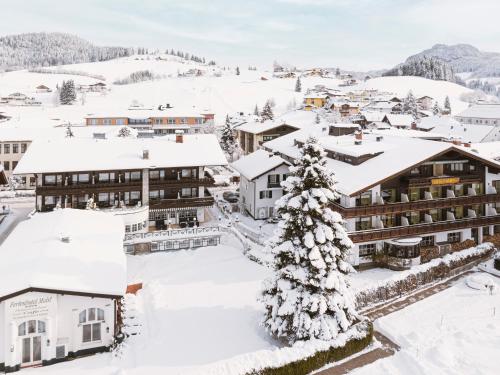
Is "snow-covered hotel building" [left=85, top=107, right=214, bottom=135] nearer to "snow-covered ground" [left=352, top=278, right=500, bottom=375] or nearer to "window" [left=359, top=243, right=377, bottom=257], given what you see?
"window" [left=359, top=243, right=377, bottom=257]

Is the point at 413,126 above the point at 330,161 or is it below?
above

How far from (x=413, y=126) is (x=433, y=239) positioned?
69226 millimetres

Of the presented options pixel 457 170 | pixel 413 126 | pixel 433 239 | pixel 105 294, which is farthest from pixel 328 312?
pixel 413 126

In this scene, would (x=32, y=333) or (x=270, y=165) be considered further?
(x=270, y=165)

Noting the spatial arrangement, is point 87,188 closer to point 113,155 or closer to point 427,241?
point 113,155

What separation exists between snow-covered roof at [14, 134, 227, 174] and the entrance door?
2203cm

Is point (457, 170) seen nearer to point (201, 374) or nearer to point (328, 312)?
point (328, 312)

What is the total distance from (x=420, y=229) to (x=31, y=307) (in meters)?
32.8

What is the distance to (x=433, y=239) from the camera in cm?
4275

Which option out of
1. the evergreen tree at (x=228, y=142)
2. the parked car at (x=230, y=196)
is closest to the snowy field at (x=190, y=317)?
the parked car at (x=230, y=196)

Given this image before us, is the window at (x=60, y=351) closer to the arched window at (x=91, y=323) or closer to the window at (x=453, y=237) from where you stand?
the arched window at (x=91, y=323)

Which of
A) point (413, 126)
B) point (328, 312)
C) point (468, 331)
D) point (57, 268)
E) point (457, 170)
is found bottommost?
point (468, 331)

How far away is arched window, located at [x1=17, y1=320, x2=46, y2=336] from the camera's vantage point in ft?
76.6

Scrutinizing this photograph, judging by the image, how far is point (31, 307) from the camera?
2331cm
